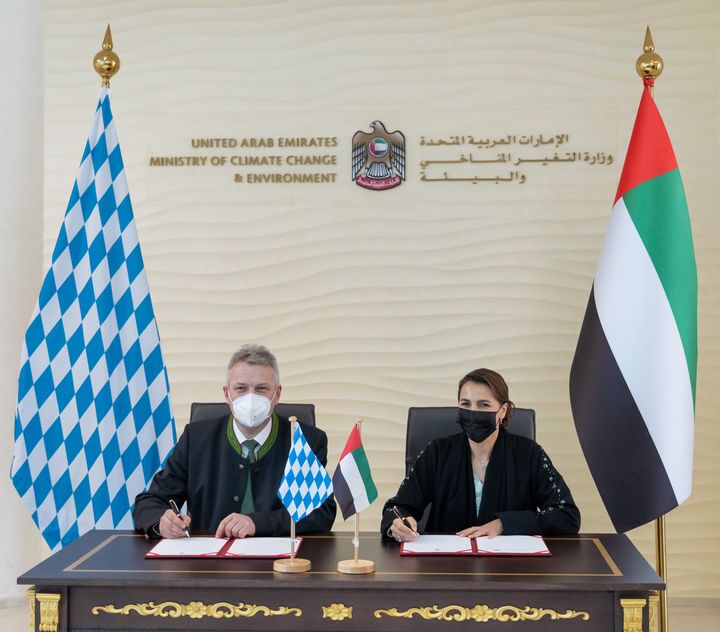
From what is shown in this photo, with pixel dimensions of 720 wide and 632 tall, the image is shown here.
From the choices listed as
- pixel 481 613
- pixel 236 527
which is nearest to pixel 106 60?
pixel 236 527

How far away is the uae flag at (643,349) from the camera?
3.30 metres

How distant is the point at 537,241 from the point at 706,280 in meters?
0.92

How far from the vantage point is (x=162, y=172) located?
5.12 m

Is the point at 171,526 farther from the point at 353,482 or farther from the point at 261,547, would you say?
the point at 353,482

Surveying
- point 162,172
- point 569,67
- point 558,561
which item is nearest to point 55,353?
point 162,172

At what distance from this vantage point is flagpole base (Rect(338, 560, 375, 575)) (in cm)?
251

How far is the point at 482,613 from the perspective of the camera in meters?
2.43

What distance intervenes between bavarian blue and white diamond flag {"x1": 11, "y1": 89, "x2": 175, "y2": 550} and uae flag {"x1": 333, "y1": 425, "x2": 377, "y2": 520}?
65.3 inches

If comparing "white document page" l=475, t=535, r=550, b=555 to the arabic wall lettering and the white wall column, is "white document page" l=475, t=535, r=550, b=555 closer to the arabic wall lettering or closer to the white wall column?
the arabic wall lettering

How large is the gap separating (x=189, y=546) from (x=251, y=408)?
0.59 m

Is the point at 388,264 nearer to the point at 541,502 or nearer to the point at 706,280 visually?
the point at 706,280

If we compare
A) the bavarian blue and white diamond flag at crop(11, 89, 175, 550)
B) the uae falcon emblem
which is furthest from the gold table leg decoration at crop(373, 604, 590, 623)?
the uae falcon emblem

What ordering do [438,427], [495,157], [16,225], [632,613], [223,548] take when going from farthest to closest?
[495,157] → [16,225] → [438,427] → [223,548] → [632,613]

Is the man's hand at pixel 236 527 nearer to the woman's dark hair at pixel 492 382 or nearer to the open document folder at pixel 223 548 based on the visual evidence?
the open document folder at pixel 223 548
